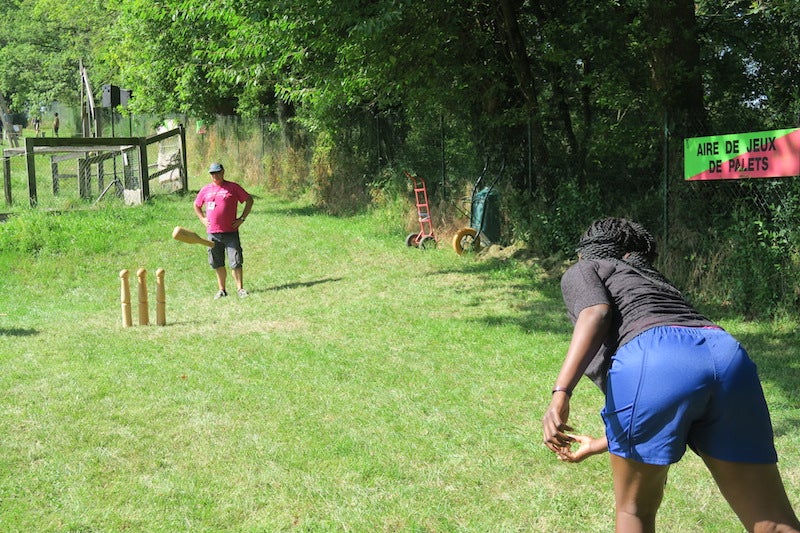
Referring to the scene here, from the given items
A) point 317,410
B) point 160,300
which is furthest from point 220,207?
point 317,410

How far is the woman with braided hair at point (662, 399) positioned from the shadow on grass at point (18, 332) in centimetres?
733

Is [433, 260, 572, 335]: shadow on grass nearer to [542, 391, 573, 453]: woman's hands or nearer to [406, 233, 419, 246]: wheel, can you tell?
[406, 233, 419, 246]: wheel

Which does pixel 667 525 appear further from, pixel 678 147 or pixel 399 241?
pixel 399 241

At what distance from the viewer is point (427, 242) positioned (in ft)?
48.4

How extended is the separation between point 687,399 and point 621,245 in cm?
78

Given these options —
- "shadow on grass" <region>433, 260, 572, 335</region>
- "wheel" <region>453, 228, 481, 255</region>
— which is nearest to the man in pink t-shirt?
"shadow on grass" <region>433, 260, 572, 335</region>

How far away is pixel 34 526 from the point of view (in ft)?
14.6

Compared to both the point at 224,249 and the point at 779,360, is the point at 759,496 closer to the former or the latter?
the point at 779,360

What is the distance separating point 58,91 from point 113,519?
163 ft

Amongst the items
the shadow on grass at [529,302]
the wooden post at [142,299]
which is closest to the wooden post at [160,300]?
the wooden post at [142,299]

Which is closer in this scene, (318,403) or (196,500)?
(196,500)

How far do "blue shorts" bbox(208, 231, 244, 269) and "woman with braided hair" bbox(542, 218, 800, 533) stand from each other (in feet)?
29.5

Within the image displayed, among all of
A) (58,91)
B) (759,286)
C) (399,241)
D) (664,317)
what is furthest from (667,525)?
(58,91)

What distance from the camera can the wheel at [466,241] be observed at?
532 inches
